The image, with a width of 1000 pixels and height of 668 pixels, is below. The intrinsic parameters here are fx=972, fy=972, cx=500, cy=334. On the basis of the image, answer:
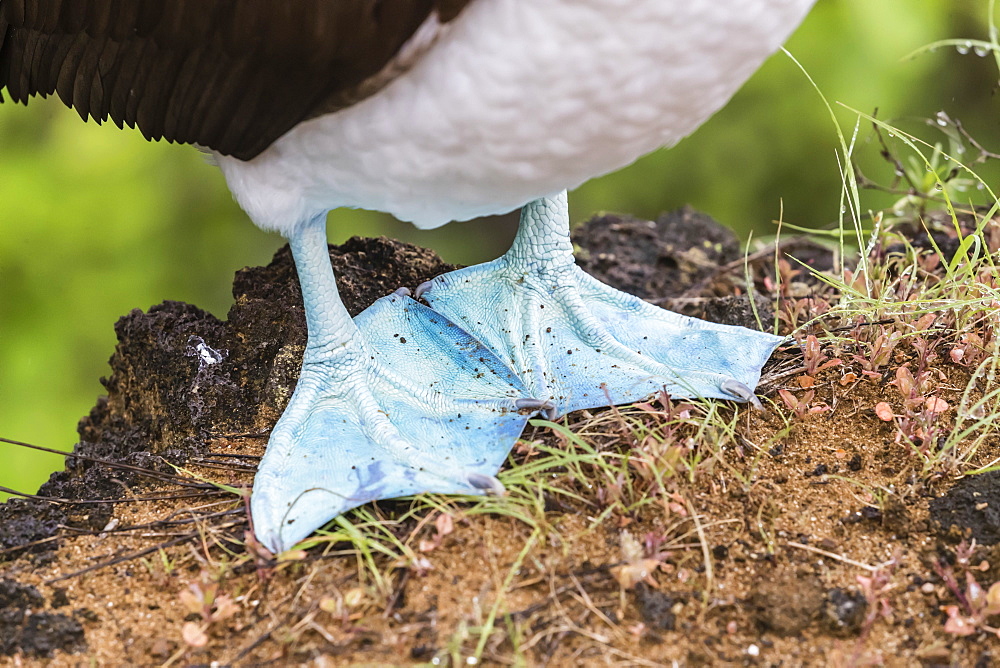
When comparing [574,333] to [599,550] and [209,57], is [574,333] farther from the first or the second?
[209,57]

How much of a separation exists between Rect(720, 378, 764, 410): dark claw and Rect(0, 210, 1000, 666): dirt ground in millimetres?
32

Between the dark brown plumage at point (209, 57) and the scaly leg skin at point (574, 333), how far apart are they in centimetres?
70

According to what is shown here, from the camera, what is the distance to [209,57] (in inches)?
62.2

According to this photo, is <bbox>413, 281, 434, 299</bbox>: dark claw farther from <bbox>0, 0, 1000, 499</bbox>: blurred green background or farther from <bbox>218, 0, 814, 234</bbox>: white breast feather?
<bbox>0, 0, 1000, 499</bbox>: blurred green background

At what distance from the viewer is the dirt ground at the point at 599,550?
57.7 inches

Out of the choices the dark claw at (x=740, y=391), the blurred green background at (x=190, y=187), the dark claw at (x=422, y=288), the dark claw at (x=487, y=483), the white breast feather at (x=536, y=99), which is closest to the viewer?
the white breast feather at (x=536, y=99)

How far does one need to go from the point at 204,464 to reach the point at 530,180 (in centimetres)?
89

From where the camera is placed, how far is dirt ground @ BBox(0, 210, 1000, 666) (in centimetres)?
147

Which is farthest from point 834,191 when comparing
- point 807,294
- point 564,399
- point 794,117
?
point 564,399

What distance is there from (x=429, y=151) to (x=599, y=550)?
0.71 metres

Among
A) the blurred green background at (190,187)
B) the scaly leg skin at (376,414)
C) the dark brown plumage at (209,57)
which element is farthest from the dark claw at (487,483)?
the blurred green background at (190,187)

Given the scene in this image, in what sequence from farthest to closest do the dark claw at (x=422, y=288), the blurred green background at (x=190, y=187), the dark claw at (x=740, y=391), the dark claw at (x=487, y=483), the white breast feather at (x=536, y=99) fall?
the blurred green background at (x=190, y=187) → the dark claw at (x=422, y=288) → the dark claw at (x=740, y=391) → the dark claw at (x=487, y=483) → the white breast feather at (x=536, y=99)

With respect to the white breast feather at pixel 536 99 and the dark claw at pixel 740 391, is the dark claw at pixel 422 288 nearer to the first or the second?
the white breast feather at pixel 536 99

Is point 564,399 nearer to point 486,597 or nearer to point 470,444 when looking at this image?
point 470,444
